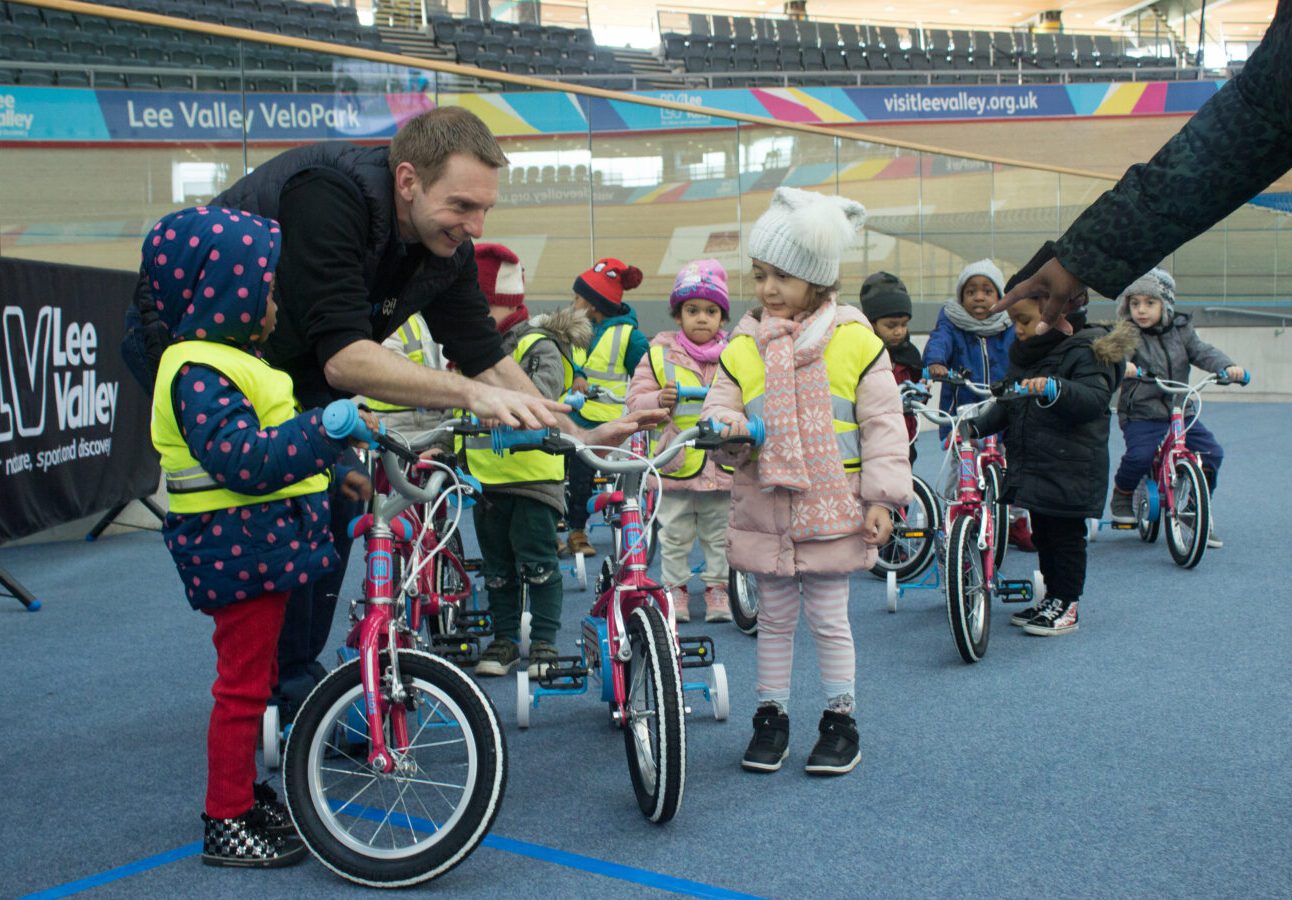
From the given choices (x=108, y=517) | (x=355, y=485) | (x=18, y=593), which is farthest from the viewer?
(x=108, y=517)

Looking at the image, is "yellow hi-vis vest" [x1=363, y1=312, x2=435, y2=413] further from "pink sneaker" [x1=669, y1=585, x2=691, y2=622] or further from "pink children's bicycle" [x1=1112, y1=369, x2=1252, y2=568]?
"pink children's bicycle" [x1=1112, y1=369, x2=1252, y2=568]

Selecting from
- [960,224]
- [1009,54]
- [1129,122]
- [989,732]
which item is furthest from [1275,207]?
[989,732]

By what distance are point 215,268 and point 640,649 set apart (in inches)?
53.4

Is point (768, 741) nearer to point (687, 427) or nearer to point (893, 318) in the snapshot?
point (687, 427)

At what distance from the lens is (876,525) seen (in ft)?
11.2

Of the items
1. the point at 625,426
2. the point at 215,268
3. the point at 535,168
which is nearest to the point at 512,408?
the point at 625,426

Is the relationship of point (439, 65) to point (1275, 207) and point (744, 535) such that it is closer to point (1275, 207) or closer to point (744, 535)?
point (744, 535)

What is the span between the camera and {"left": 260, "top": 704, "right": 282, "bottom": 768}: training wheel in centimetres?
348

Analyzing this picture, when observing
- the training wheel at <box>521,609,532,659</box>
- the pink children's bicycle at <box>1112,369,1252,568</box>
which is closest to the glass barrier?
the training wheel at <box>521,609,532,659</box>

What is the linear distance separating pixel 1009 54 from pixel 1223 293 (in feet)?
43.4

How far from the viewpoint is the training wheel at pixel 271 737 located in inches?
137

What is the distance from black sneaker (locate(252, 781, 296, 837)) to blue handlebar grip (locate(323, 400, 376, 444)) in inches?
36.9

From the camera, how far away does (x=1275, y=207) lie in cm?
1714

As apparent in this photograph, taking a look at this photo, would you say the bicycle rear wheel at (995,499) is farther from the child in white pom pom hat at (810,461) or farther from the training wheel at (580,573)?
the child in white pom pom hat at (810,461)
